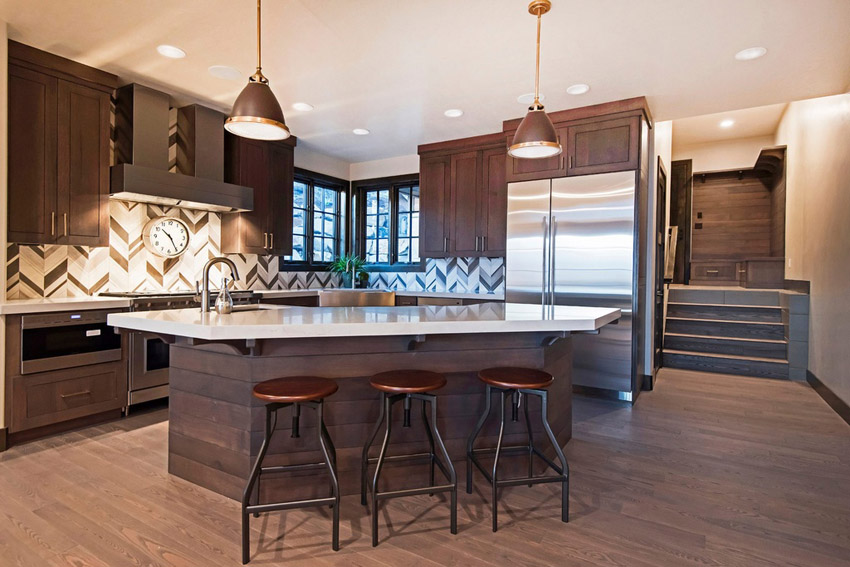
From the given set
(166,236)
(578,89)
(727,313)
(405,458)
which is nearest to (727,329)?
(727,313)

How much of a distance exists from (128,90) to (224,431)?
3247mm

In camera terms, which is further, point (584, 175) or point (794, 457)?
point (584, 175)

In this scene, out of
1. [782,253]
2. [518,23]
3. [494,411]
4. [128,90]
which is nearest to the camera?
[494,411]

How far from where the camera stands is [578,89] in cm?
388

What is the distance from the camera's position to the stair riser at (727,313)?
5.96 meters

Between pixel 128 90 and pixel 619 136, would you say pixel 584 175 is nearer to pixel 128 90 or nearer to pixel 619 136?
pixel 619 136

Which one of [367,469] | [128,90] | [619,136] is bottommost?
[367,469]

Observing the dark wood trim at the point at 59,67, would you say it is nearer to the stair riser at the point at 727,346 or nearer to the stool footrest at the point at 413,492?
the stool footrest at the point at 413,492

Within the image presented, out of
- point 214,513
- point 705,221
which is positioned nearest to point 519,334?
point 214,513

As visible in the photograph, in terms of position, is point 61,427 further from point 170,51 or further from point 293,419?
point 170,51

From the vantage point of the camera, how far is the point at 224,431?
235cm

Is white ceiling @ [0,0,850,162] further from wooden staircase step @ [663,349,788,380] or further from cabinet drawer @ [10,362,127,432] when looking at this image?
wooden staircase step @ [663,349,788,380]

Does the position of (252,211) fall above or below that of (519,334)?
above

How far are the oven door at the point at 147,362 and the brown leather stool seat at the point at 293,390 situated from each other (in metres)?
2.17
